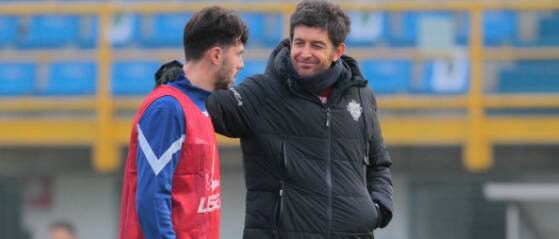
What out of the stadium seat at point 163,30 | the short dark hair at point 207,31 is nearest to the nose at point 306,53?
the short dark hair at point 207,31

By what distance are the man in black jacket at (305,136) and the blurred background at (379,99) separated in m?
7.60

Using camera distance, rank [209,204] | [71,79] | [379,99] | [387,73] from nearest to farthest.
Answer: [209,204] < [379,99] < [387,73] < [71,79]

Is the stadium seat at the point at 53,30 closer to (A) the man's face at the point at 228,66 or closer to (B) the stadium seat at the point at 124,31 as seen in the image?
(B) the stadium seat at the point at 124,31

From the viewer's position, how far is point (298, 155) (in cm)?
458

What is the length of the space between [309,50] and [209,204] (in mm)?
656

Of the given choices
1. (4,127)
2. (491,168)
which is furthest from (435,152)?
(4,127)

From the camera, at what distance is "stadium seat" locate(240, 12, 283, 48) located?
512 inches

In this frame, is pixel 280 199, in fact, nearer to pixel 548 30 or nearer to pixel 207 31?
pixel 207 31

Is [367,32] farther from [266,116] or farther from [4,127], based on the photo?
[266,116]

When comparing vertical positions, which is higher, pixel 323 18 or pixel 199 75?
pixel 323 18

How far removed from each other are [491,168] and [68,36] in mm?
4120

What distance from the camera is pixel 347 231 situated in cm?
456

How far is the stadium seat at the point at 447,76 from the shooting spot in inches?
492

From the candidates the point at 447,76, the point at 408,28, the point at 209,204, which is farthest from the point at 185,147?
the point at 408,28
